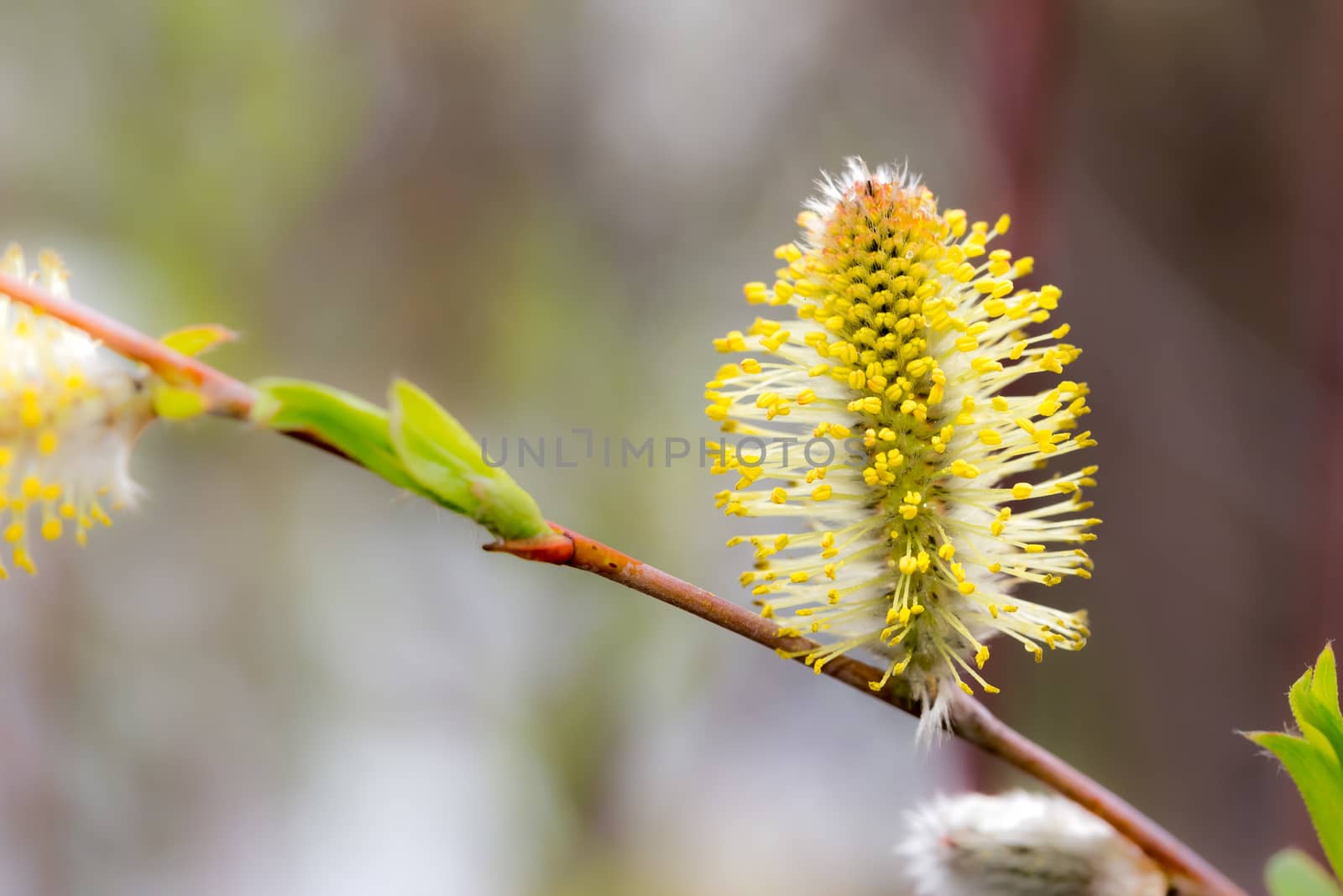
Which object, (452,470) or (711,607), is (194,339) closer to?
(452,470)

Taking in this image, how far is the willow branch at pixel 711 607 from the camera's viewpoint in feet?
1.25

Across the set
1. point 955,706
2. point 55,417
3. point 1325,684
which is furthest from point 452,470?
point 1325,684

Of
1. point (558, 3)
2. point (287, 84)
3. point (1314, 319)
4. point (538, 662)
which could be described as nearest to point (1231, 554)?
point (1314, 319)

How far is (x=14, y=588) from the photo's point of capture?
4.18 ft

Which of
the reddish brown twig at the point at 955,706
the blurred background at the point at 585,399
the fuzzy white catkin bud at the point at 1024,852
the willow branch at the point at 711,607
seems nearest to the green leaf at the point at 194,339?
the willow branch at the point at 711,607

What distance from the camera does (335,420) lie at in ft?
1.25

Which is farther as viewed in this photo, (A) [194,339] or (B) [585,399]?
(B) [585,399]

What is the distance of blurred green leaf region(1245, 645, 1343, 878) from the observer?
399 millimetres

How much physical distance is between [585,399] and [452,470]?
111 cm

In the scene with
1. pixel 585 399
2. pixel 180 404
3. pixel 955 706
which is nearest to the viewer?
pixel 180 404

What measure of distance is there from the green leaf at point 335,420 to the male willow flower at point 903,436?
0.17 meters

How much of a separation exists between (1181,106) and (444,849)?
5.20 feet

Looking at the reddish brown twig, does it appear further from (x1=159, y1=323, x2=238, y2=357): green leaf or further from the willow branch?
(x1=159, y1=323, x2=238, y2=357): green leaf

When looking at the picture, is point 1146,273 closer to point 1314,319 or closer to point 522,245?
point 1314,319
